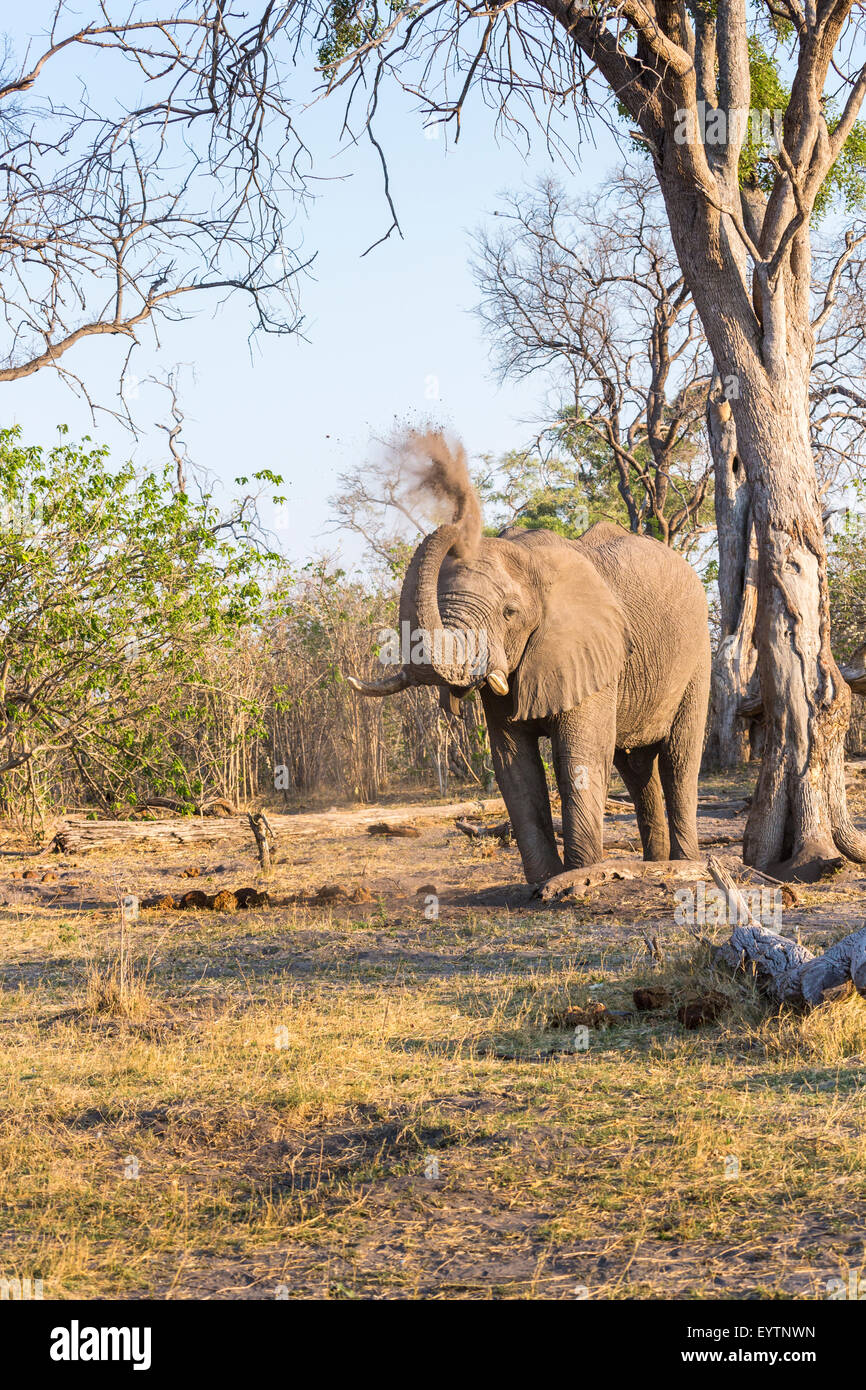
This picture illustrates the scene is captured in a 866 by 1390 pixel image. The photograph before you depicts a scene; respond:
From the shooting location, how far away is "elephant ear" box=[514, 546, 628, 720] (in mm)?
9617

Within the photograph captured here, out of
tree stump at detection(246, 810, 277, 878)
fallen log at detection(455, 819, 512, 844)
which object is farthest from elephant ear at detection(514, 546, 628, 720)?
fallen log at detection(455, 819, 512, 844)

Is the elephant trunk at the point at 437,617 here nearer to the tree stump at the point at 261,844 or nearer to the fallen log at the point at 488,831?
the tree stump at the point at 261,844

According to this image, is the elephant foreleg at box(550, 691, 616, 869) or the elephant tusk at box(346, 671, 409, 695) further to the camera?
the elephant foreleg at box(550, 691, 616, 869)

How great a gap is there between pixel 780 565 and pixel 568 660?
2096mm

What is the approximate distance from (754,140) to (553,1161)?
1560 centimetres

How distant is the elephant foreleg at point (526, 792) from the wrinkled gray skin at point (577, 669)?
0.01 metres

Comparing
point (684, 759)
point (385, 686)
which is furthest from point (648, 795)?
point (385, 686)

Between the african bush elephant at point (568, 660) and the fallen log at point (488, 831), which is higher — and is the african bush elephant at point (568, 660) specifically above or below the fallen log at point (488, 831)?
above

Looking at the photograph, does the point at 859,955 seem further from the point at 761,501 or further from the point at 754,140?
the point at 754,140

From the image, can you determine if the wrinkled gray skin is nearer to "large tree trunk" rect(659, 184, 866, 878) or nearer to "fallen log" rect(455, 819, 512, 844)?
"large tree trunk" rect(659, 184, 866, 878)

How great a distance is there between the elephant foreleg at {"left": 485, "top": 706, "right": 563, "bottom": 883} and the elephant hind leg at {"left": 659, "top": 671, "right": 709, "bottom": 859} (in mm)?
1717

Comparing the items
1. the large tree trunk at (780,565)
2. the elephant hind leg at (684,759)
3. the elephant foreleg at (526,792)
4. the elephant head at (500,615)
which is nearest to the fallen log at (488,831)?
the elephant hind leg at (684,759)

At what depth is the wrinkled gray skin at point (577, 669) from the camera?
30.2ft

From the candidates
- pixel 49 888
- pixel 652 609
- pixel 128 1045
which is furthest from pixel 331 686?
pixel 128 1045
